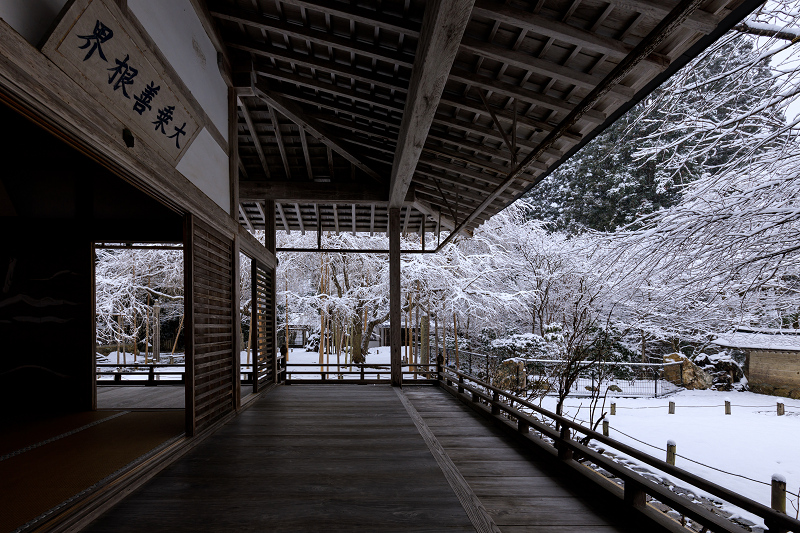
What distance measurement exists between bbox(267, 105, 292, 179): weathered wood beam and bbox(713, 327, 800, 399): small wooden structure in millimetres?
10962

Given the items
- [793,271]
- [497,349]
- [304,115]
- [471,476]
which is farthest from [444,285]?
[471,476]

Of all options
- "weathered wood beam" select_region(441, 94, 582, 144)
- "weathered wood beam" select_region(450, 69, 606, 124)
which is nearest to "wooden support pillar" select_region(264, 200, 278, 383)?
"weathered wood beam" select_region(441, 94, 582, 144)

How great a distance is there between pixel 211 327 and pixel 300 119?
2920 millimetres

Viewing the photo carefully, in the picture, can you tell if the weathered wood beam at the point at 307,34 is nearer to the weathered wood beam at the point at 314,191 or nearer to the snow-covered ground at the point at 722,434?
the weathered wood beam at the point at 314,191

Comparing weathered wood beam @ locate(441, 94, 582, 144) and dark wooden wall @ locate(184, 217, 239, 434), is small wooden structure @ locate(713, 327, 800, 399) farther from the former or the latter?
dark wooden wall @ locate(184, 217, 239, 434)

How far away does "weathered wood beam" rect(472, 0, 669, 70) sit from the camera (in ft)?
9.19

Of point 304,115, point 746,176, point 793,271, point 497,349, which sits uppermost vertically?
point 304,115

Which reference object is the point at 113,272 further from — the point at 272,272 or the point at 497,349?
the point at 497,349

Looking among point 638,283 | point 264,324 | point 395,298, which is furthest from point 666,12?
point 264,324

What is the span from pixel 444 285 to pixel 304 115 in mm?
6795

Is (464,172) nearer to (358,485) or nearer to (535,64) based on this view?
(535,64)

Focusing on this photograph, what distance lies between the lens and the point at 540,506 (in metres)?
2.54

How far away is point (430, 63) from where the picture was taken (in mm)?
2934

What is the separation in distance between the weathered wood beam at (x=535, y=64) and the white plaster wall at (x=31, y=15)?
2492 millimetres
